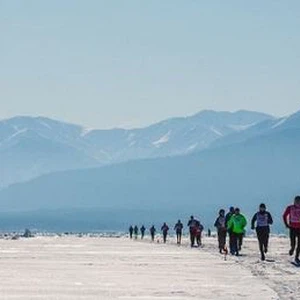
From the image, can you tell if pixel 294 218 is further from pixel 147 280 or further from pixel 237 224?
pixel 147 280

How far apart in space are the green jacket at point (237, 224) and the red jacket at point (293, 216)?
4542 mm

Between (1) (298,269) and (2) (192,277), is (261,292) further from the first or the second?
(1) (298,269)

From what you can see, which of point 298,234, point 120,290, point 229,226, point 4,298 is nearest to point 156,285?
point 120,290

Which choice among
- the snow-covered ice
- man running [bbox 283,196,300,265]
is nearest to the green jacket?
the snow-covered ice

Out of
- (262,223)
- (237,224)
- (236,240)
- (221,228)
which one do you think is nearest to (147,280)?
(262,223)

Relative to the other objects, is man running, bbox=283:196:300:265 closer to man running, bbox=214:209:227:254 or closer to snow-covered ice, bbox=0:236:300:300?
snow-covered ice, bbox=0:236:300:300

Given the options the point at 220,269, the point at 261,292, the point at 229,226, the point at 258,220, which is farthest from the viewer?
the point at 229,226

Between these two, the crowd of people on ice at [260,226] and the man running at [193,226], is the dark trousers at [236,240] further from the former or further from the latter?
the man running at [193,226]

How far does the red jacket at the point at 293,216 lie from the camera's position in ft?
75.9

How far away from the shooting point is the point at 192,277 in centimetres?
1797

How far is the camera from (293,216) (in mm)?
23203

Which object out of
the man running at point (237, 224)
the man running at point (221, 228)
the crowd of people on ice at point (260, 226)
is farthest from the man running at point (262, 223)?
the man running at point (221, 228)

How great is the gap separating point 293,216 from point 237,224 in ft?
16.1

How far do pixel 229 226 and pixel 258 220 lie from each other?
3254 millimetres
